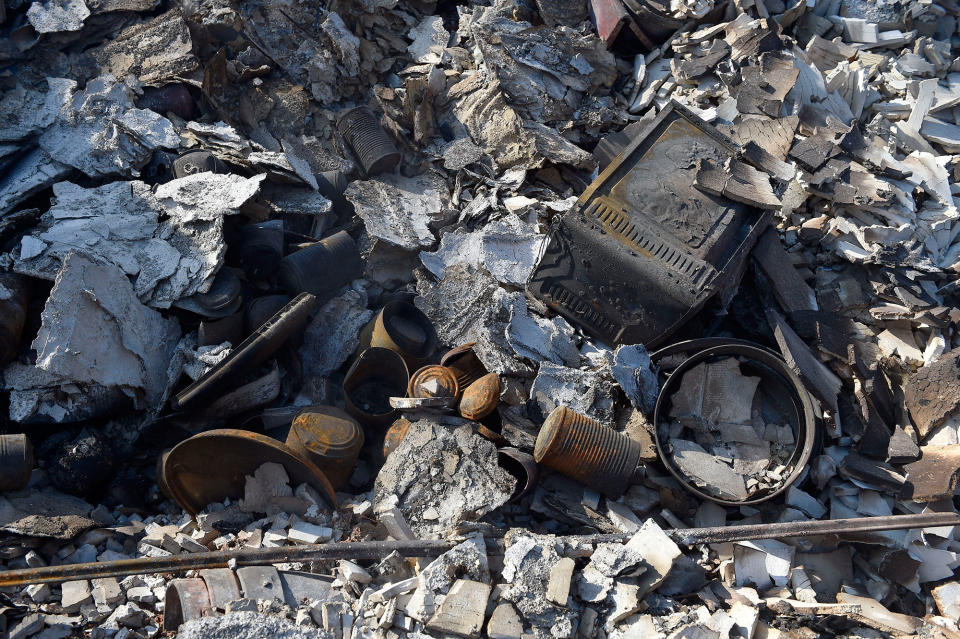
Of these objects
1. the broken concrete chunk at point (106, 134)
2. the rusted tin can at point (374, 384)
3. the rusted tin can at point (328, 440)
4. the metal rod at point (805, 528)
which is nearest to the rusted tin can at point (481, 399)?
the rusted tin can at point (374, 384)

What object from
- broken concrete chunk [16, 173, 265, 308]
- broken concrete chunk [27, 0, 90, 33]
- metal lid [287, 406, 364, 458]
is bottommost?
metal lid [287, 406, 364, 458]

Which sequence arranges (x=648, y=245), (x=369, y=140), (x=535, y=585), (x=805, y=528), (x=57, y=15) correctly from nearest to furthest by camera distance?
1. (x=535, y=585)
2. (x=805, y=528)
3. (x=648, y=245)
4. (x=369, y=140)
5. (x=57, y=15)

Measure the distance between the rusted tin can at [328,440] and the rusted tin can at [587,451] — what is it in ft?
3.22

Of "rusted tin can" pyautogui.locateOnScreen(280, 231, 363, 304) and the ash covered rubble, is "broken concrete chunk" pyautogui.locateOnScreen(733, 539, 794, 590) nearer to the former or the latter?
the ash covered rubble

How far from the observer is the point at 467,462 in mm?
3479

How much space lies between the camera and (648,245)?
392 cm

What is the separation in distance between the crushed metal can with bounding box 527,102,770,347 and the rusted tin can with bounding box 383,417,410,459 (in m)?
1.18

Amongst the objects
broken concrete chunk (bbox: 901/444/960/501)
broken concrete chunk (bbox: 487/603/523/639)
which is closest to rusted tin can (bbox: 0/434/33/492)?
broken concrete chunk (bbox: 487/603/523/639)

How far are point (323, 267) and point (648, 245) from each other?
6.62ft

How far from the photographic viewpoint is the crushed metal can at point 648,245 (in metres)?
3.88

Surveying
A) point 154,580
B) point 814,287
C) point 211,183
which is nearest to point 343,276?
point 211,183

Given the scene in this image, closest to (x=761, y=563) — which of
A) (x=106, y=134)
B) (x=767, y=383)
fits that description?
(x=767, y=383)

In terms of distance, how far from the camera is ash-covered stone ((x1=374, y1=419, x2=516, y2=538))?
337 cm

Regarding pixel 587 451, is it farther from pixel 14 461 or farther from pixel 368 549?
pixel 14 461
